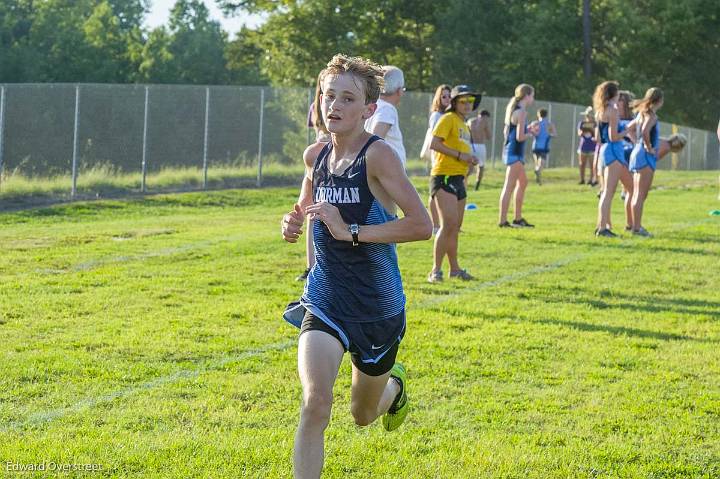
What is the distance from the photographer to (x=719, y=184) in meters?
29.1

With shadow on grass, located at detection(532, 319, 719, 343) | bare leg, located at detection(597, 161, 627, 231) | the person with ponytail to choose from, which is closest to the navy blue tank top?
shadow on grass, located at detection(532, 319, 719, 343)

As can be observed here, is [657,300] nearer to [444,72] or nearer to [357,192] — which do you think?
[357,192]

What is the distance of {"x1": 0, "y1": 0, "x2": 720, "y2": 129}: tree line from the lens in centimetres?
5081

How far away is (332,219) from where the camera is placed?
453 cm

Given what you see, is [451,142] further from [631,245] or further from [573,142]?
[573,142]

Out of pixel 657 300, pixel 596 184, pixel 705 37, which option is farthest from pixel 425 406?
pixel 705 37

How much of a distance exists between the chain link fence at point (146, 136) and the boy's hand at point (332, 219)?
1623cm

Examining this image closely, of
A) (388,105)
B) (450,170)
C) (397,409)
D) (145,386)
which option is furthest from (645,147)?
(397,409)

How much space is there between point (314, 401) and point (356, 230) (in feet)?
2.40

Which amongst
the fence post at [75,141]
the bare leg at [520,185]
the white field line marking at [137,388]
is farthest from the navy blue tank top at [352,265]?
the fence post at [75,141]

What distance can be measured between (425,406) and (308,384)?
2023 mm

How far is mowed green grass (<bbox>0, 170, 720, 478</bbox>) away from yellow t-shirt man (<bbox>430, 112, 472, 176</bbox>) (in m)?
1.10

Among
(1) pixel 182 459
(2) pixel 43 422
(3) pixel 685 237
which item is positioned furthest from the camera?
(3) pixel 685 237

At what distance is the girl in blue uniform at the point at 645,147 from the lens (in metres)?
14.8
